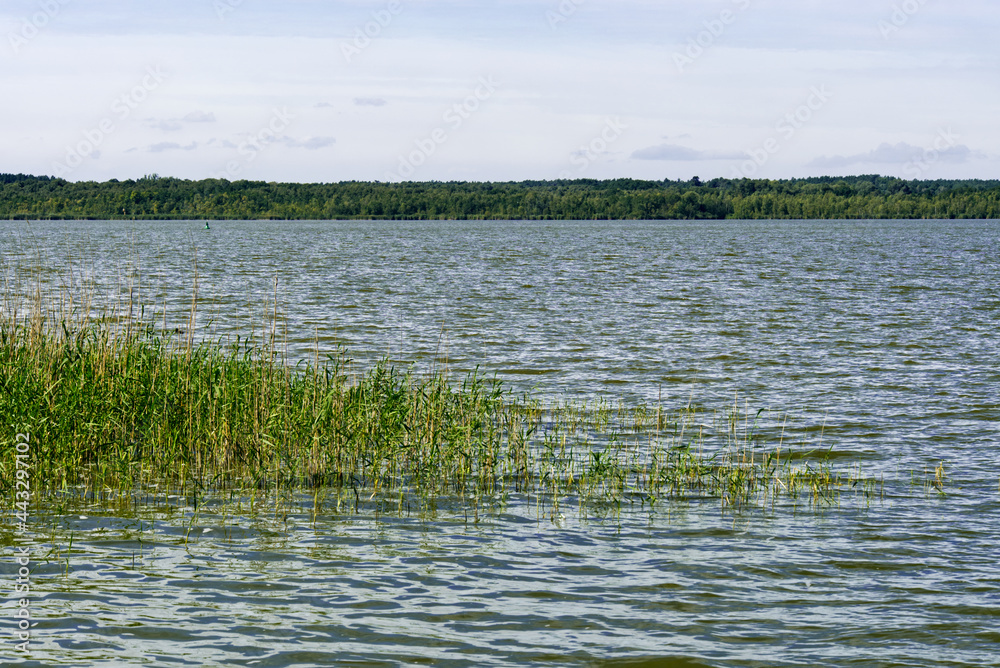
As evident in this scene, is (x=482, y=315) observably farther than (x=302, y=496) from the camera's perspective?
Yes

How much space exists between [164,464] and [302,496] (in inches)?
65.0

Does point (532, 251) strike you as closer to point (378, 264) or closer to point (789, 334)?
point (378, 264)

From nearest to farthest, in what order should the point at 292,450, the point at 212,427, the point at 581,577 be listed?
the point at 581,577 < the point at 212,427 < the point at 292,450

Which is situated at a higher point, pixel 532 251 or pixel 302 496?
pixel 532 251

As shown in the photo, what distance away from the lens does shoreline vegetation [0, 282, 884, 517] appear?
10.8m

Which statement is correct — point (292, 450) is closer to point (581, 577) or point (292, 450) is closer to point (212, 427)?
point (212, 427)

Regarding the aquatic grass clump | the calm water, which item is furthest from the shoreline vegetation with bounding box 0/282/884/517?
the calm water

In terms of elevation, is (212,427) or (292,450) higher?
(212,427)

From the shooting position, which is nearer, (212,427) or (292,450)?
(212,427)

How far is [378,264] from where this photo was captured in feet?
211

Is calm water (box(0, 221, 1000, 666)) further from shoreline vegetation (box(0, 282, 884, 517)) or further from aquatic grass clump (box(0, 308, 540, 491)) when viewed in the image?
aquatic grass clump (box(0, 308, 540, 491))

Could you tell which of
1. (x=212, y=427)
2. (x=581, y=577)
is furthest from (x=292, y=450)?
(x=581, y=577)

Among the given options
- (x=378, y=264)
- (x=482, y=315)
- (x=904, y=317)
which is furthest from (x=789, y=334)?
(x=378, y=264)

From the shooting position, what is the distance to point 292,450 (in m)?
11.6
